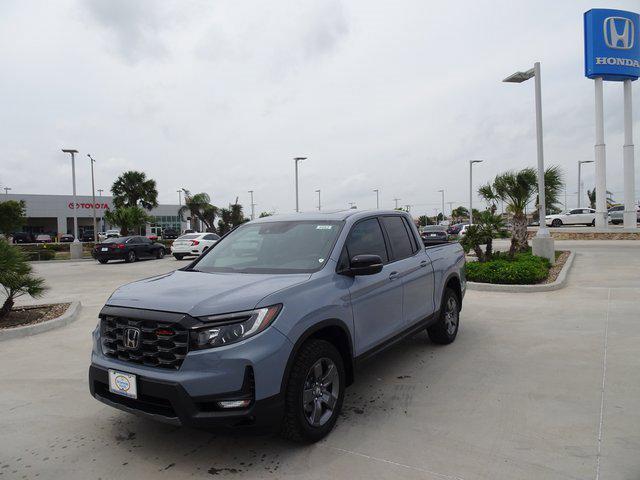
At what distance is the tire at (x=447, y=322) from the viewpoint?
5.99 metres

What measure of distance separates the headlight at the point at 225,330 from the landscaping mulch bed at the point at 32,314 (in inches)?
233

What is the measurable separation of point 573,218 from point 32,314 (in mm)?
41465

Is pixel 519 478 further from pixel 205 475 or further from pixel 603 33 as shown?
pixel 603 33

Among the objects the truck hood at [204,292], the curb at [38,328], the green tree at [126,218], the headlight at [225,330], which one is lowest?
the curb at [38,328]

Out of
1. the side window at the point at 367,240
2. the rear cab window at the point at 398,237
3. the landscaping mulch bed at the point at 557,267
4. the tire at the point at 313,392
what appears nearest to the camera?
the tire at the point at 313,392

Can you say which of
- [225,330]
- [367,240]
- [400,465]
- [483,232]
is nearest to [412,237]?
[367,240]

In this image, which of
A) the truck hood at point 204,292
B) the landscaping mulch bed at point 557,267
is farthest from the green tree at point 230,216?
the truck hood at point 204,292

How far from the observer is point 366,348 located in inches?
164

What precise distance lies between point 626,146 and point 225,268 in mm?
35325

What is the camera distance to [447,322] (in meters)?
6.16

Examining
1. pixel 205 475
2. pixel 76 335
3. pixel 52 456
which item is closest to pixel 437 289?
pixel 205 475

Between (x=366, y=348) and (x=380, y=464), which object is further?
(x=366, y=348)

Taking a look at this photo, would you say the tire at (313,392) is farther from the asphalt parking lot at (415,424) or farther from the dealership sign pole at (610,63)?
the dealership sign pole at (610,63)

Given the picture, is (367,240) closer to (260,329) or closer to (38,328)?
(260,329)
